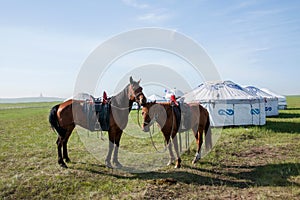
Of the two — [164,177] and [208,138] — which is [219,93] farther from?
[164,177]

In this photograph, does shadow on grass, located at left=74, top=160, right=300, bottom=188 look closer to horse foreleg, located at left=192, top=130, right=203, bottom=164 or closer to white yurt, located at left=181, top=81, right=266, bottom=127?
horse foreleg, located at left=192, top=130, right=203, bottom=164

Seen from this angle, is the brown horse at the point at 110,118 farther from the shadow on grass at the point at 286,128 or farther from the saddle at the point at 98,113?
the shadow on grass at the point at 286,128

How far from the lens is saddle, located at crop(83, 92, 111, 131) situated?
616cm

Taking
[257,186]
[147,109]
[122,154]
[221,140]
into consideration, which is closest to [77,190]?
[147,109]

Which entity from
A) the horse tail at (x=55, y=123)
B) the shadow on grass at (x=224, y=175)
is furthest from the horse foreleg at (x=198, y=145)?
the horse tail at (x=55, y=123)

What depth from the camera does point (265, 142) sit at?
915 centimetres

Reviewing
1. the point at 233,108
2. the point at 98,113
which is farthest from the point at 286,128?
the point at 98,113

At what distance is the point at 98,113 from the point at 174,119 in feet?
6.17

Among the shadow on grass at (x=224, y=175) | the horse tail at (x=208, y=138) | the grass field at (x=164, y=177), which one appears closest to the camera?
the grass field at (x=164, y=177)

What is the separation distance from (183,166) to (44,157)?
396 cm

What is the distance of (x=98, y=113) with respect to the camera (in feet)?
20.2

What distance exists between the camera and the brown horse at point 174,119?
610 centimetres

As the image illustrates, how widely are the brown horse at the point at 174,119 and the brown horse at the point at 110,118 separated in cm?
50

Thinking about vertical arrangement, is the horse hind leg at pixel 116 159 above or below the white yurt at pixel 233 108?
below
